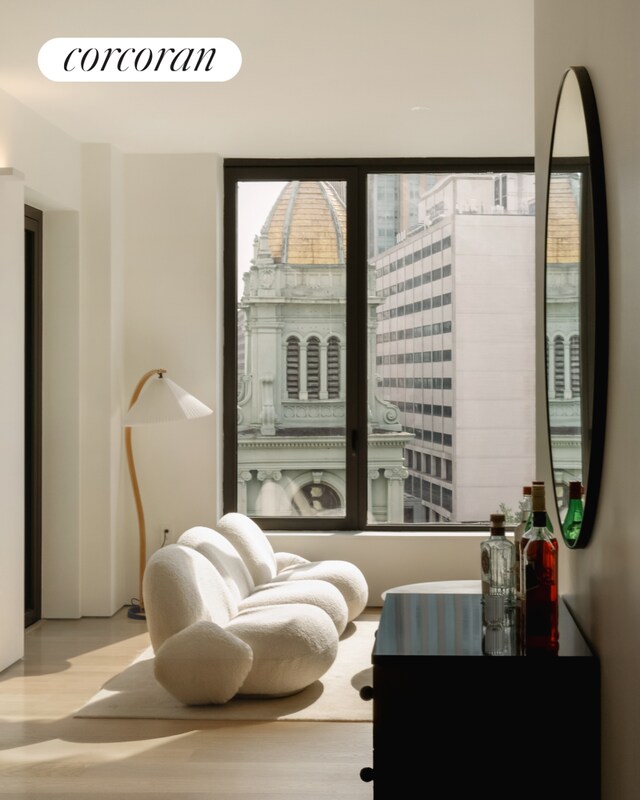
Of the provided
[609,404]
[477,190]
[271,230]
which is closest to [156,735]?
[609,404]

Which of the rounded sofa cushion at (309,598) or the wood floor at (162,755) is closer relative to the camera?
the wood floor at (162,755)

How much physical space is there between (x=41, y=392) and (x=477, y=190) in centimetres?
291

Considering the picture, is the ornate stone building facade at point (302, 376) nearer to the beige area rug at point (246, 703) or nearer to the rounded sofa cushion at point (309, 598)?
the rounded sofa cushion at point (309, 598)

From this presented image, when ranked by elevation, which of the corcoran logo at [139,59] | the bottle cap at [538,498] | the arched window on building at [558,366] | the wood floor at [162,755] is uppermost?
the corcoran logo at [139,59]

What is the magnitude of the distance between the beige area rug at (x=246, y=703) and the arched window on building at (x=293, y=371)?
2058mm

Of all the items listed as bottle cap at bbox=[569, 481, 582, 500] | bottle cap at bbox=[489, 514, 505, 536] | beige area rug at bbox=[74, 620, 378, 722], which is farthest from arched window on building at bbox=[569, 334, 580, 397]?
beige area rug at bbox=[74, 620, 378, 722]

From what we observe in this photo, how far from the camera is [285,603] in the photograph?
459 centimetres

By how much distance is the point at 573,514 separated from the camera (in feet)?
7.75

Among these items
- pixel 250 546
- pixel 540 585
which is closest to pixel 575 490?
pixel 540 585

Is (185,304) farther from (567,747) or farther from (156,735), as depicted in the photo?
(567,747)

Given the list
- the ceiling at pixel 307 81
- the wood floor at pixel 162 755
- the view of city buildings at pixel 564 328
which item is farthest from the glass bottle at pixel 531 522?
the ceiling at pixel 307 81

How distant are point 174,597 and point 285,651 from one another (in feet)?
1.69

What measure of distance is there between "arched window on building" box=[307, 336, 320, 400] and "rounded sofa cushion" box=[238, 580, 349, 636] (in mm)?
1567

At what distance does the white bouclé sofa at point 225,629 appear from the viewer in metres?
3.91
